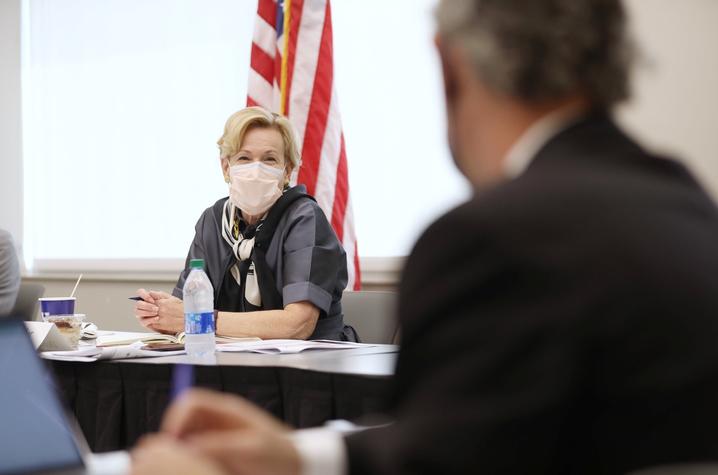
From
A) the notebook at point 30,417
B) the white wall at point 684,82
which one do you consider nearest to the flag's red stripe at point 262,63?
the white wall at point 684,82

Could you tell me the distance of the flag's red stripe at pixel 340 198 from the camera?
364 cm

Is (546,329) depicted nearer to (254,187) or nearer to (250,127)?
(254,187)

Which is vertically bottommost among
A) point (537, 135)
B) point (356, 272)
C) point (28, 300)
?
point (28, 300)

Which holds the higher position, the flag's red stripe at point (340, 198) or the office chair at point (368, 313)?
the flag's red stripe at point (340, 198)

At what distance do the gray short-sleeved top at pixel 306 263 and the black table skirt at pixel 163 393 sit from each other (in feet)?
2.26

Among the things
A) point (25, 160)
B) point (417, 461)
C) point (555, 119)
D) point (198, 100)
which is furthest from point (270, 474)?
point (25, 160)

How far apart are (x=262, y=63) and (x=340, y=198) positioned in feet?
2.30

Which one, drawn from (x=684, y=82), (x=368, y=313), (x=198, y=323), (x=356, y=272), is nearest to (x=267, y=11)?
(x=356, y=272)

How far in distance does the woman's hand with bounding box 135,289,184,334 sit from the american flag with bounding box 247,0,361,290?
4.30 ft

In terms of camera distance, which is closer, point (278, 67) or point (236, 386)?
point (236, 386)

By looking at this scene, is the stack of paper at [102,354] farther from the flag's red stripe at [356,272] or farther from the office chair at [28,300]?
the flag's red stripe at [356,272]

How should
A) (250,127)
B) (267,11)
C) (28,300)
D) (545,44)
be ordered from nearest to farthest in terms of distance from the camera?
(545,44), (250,127), (28,300), (267,11)

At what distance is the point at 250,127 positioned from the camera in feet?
8.77

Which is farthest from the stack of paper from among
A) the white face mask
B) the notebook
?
the notebook
